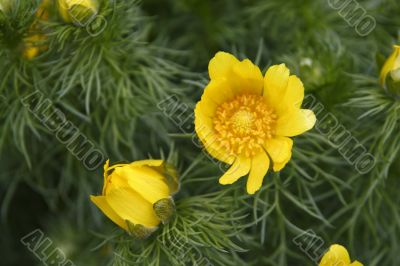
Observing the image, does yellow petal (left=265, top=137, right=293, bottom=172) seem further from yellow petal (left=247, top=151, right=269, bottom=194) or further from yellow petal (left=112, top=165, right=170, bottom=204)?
yellow petal (left=112, top=165, right=170, bottom=204)

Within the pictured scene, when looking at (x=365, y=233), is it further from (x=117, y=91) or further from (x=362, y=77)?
(x=117, y=91)

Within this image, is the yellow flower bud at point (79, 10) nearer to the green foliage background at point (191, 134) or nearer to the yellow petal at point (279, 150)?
the green foliage background at point (191, 134)

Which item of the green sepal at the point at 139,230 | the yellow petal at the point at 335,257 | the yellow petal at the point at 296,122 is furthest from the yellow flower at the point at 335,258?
the green sepal at the point at 139,230

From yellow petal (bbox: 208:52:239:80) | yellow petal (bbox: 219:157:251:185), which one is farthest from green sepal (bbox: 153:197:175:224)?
yellow petal (bbox: 208:52:239:80)

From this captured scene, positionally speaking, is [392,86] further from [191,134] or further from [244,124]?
[191,134]

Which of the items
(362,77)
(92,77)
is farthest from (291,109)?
(92,77)

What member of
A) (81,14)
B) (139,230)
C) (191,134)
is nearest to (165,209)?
(139,230)
